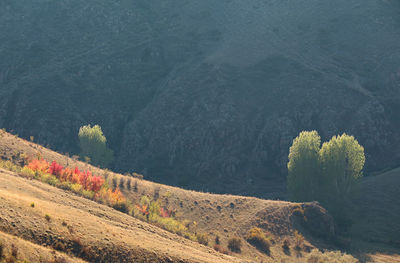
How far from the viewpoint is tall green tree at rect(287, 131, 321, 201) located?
64125 millimetres

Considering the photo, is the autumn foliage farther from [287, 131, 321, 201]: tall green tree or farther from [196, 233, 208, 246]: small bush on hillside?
[287, 131, 321, 201]: tall green tree

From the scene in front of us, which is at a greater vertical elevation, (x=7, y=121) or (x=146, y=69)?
(x=146, y=69)

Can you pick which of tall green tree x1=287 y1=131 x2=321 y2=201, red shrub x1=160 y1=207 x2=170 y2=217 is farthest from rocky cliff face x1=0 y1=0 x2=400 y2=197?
red shrub x1=160 y1=207 x2=170 y2=217

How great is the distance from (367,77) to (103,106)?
79.8 meters

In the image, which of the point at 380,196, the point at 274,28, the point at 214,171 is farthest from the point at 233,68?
the point at 380,196

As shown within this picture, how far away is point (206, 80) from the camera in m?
107

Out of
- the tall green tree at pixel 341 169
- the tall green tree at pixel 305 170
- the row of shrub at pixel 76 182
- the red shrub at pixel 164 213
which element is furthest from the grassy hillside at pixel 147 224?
the tall green tree at pixel 341 169

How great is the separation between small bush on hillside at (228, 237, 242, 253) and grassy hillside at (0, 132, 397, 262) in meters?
0.54

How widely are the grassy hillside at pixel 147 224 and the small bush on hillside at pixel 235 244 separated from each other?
1.78 ft

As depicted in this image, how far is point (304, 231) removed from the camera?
47688 millimetres

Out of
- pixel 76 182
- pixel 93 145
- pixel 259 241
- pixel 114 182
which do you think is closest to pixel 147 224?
pixel 76 182

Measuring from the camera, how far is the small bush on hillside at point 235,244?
122 ft

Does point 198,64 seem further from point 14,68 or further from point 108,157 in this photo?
point 14,68

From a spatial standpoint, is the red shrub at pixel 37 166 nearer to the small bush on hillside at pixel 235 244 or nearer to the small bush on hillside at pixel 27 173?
the small bush on hillside at pixel 27 173
